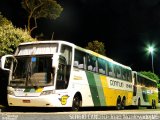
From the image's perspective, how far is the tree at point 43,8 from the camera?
169 feet

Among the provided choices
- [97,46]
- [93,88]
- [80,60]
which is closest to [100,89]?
[93,88]

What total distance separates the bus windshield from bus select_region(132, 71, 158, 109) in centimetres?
1531

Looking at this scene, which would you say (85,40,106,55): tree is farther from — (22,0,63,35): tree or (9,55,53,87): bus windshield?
(9,55,53,87): bus windshield

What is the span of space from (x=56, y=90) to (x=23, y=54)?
264cm

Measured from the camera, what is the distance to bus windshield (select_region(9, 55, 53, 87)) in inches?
675

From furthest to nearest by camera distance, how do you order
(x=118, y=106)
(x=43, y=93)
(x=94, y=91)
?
1. (x=118, y=106)
2. (x=94, y=91)
3. (x=43, y=93)

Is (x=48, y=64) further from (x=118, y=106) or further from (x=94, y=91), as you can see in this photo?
(x=118, y=106)

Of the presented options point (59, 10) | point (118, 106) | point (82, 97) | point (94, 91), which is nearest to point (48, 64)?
point (82, 97)

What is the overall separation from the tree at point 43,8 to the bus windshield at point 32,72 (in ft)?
111

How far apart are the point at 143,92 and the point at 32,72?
764 inches

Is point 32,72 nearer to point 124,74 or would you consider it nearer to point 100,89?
point 100,89

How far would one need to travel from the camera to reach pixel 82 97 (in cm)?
1930

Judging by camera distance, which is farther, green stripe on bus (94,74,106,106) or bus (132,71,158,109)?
bus (132,71,158,109)

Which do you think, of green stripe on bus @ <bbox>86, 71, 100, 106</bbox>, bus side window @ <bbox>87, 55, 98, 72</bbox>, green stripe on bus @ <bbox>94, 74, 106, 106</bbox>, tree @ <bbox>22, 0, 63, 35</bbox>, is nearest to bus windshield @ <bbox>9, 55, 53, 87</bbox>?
green stripe on bus @ <bbox>86, 71, 100, 106</bbox>
